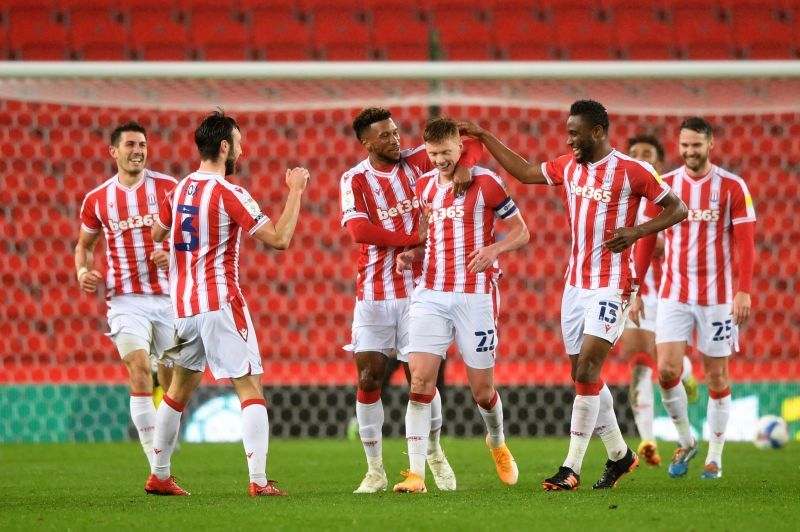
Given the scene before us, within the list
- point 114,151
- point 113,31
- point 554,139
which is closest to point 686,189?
point 114,151

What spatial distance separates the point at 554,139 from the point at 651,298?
14.2 ft

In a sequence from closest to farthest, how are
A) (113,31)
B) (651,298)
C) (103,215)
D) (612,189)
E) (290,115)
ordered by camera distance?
(612,189), (103,215), (651,298), (290,115), (113,31)

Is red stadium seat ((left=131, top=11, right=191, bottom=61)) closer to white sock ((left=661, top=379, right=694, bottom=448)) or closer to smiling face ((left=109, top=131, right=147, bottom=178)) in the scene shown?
smiling face ((left=109, top=131, right=147, bottom=178))

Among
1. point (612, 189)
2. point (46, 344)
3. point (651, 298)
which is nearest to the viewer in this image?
point (612, 189)

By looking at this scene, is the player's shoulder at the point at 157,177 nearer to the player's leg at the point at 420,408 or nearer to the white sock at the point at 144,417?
the white sock at the point at 144,417

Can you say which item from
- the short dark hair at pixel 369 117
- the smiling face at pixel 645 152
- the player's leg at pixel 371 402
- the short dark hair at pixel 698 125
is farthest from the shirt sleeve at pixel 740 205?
the player's leg at pixel 371 402

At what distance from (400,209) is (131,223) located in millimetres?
1870

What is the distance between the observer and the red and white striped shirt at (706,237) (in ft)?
23.3

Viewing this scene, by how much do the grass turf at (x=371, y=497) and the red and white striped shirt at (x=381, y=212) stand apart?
1126 mm

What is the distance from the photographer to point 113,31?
1373 cm

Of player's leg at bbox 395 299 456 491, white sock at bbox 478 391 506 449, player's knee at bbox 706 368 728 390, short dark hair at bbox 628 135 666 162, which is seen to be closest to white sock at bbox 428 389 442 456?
player's leg at bbox 395 299 456 491

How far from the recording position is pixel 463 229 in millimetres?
6117

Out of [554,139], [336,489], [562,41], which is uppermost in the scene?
[562,41]

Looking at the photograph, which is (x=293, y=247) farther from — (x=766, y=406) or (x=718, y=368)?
(x=718, y=368)
